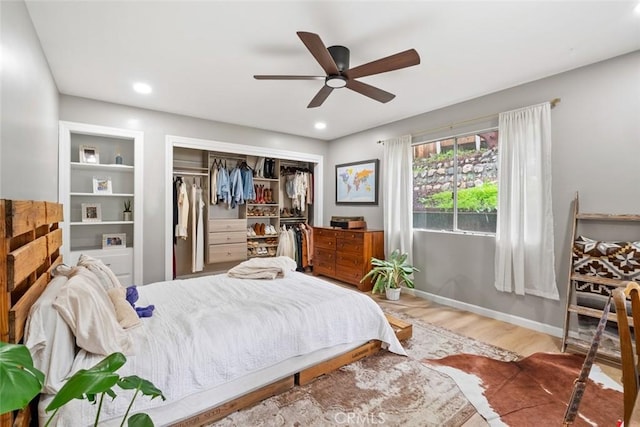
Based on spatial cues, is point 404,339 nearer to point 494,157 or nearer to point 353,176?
point 494,157

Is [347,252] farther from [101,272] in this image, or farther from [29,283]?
[29,283]

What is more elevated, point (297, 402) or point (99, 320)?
point (99, 320)

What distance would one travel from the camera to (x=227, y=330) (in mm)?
1698

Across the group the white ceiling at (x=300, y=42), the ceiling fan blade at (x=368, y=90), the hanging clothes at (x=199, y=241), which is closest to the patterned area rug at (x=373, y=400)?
the ceiling fan blade at (x=368, y=90)

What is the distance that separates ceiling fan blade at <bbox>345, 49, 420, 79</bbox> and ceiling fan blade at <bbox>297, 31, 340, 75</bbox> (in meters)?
0.15

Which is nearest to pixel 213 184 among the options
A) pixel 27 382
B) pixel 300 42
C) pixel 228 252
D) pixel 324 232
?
pixel 228 252

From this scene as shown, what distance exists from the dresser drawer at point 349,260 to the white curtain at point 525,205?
1.69 meters

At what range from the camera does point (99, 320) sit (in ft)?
4.58

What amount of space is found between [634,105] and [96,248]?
224 inches

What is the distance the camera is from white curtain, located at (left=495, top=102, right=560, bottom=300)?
2.78 m

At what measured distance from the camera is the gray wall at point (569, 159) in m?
2.39

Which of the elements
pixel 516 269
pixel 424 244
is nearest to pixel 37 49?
pixel 424 244

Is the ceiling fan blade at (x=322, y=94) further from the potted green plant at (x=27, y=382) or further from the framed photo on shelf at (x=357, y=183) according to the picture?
the potted green plant at (x=27, y=382)

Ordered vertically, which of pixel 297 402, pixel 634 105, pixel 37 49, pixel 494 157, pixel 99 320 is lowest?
pixel 297 402
